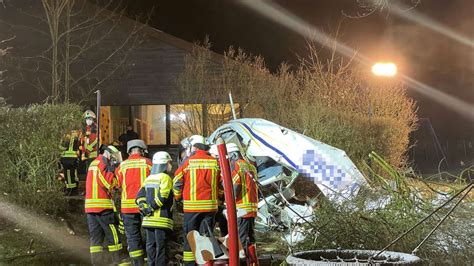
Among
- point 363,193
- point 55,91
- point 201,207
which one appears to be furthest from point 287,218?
point 55,91

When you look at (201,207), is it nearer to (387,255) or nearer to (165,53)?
(387,255)

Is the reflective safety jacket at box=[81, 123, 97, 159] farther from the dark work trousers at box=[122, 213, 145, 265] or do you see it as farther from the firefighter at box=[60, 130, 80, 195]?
the dark work trousers at box=[122, 213, 145, 265]

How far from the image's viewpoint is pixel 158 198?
7.87m

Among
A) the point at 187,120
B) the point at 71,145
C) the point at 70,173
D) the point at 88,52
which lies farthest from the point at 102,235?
the point at 88,52

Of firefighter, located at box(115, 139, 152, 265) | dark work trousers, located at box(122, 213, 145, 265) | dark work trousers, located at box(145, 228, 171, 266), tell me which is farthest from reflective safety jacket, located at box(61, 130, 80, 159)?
dark work trousers, located at box(145, 228, 171, 266)

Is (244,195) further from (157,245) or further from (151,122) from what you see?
(151,122)

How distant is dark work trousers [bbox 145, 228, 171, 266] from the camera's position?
26.5 feet

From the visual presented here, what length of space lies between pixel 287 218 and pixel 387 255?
4.71 m

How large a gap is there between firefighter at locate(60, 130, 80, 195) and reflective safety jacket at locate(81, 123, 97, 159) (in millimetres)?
411

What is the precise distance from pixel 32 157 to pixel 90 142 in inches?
97.1

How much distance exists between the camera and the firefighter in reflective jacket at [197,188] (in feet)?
26.2

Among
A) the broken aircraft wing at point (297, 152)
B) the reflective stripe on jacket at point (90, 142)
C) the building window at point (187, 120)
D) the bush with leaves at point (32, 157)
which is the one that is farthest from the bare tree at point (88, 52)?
the broken aircraft wing at point (297, 152)

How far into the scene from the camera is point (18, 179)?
36.9 ft

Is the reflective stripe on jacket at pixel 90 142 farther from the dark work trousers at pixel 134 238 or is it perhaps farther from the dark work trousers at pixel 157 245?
the dark work trousers at pixel 157 245
